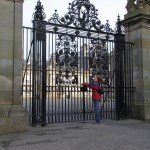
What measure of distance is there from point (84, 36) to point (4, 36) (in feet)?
11.9

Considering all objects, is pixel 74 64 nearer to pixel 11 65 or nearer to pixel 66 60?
pixel 66 60

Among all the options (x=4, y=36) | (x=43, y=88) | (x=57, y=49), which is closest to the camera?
(x=4, y=36)

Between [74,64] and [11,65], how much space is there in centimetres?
308

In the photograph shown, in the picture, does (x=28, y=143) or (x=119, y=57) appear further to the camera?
(x=119, y=57)

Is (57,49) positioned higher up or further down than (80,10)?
further down

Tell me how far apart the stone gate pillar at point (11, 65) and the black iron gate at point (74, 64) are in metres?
0.87

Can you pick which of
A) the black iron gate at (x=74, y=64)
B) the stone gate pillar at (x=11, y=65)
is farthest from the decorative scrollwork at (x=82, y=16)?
the stone gate pillar at (x=11, y=65)

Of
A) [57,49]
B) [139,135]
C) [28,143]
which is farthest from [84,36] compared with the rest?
[28,143]

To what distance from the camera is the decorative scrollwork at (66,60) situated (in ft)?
37.8

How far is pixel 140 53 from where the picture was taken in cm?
1311

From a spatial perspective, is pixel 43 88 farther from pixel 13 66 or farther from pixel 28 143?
pixel 28 143

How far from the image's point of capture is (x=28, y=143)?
7.50 metres

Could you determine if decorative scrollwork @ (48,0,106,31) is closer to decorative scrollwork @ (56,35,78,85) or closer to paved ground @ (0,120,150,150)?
decorative scrollwork @ (56,35,78,85)

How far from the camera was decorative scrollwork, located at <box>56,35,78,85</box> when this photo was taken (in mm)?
11508
